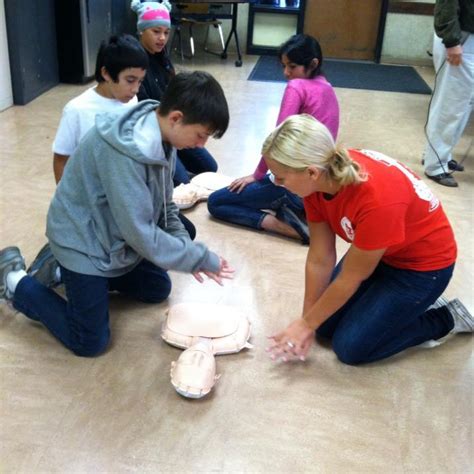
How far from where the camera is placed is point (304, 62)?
7.16ft

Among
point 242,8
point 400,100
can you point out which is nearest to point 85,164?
point 400,100

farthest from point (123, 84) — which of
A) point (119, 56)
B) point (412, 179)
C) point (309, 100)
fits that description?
point (412, 179)

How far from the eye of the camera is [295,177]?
1.31 meters

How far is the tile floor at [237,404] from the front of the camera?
1.27m

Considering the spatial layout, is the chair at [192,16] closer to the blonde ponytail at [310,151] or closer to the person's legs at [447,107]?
the person's legs at [447,107]

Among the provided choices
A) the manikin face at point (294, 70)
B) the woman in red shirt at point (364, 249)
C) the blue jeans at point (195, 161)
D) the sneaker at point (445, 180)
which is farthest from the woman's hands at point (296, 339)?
the sneaker at point (445, 180)

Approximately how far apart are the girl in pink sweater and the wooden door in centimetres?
432

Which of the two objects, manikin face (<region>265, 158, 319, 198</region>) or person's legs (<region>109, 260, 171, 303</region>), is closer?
manikin face (<region>265, 158, 319, 198</region>)

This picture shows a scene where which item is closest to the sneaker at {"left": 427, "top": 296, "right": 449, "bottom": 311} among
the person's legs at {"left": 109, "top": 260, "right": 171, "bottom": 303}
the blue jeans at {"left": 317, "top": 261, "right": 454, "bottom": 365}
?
the blue jeans at {"left": 317, "top": 261, "right": 454, "bottom": 365}

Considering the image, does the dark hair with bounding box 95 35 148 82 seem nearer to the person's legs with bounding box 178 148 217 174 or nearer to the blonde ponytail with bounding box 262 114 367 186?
the blonde ponytail with bounding box 262 114 367 186

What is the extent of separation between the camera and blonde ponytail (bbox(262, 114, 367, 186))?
1.28 metres

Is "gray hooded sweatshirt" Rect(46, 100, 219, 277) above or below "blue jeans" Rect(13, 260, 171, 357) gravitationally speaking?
above

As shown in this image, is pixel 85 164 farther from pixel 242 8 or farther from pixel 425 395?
pixel 242 8

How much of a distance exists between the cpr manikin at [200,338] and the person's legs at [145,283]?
0.38 feet
